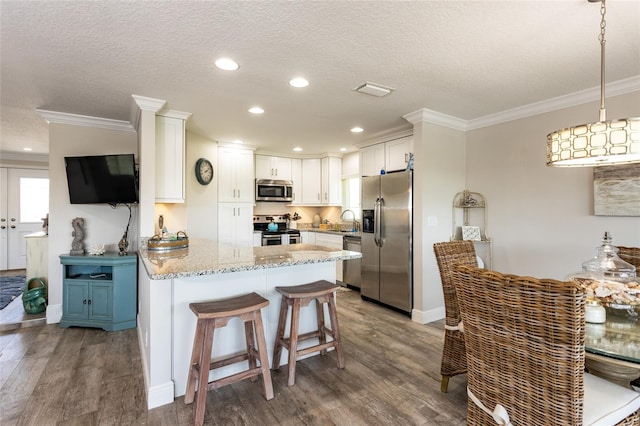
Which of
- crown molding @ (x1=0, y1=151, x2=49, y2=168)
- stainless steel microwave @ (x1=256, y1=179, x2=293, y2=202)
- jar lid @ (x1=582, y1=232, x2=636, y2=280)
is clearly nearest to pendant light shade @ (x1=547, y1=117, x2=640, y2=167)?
jar lid @ (x1=582, y1=232, x2=636, y2=280)

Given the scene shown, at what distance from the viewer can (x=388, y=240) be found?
13.3 feet

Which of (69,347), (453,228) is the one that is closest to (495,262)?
(453,228)

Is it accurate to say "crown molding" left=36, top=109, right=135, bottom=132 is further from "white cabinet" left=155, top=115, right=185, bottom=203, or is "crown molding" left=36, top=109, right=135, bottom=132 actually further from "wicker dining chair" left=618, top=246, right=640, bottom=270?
"wicker dining chair" left=618, top=246, right=640, bottom=270

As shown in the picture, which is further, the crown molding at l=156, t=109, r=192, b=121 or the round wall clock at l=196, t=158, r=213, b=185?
the round wall clock at l=196, t=158, r=213, b=185

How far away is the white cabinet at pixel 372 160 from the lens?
4.57 metres

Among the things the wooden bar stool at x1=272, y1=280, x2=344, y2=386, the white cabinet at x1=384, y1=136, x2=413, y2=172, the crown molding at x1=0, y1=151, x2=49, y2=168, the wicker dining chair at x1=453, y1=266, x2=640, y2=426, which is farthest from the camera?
the crown molding at x1=0, y1=151, x2=49, y2=168

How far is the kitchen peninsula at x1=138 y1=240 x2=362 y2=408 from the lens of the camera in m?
2.02

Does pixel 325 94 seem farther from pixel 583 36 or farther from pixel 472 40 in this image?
pixel 583 36

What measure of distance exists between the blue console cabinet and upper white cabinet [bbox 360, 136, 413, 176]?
3.35 metres

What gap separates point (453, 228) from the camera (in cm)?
390

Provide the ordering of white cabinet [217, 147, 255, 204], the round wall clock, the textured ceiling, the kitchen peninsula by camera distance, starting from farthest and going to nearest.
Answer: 1. white cabinet [217, 147, 255, 204]
2. the round wall clock
3. the kitchen peninsula
4. the textured ceiling

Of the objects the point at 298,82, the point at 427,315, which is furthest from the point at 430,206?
the point at 298,82

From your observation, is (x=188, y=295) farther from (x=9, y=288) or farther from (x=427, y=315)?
(x=9, y=288)

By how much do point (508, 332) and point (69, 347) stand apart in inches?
143
